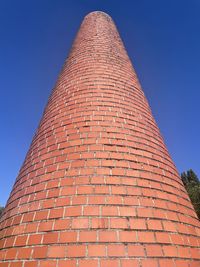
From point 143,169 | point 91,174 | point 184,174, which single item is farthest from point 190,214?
point 184,174

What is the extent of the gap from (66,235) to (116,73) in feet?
8.44

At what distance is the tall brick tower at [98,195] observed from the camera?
1.62 m

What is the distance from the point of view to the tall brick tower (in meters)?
1.62

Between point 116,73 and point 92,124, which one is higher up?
point 116,73

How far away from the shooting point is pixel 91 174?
2061 millimetres

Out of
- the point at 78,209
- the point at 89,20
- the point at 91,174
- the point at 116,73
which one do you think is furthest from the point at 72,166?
the point at 89,20

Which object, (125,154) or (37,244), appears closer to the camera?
(37,244)

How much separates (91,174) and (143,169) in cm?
53

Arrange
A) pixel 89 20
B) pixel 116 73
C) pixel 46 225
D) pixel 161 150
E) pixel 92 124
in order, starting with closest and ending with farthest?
pixel 46 225 → pixel 92 124 → pixel 161 150 → pixel 116 73 → pixel 89 20

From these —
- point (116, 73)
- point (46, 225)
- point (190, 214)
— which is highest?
point (116, 73)

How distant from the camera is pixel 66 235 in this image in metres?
1.67

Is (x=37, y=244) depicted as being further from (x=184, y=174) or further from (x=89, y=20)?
(x=184, y=174)

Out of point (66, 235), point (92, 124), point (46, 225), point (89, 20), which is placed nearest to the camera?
point (66, 235)

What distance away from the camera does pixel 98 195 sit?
6.20 ft
